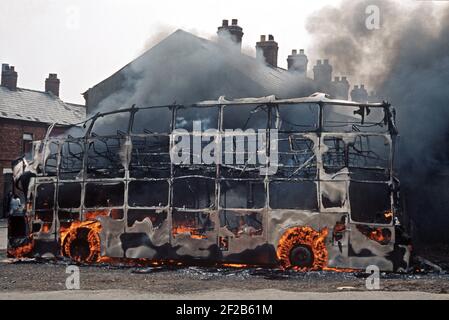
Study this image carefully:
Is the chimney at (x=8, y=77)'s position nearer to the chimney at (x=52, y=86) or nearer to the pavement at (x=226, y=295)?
the chimney at (x=52, y=86)

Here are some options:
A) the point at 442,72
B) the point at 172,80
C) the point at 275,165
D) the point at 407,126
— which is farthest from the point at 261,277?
the point at 172,80

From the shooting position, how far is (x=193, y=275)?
11609 mm

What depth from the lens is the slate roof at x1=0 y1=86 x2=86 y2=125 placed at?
3394cm

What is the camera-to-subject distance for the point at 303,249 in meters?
12.2

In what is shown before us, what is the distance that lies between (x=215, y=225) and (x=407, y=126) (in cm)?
838

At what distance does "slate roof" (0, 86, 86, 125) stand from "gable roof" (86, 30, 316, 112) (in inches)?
444

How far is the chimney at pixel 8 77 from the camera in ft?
117

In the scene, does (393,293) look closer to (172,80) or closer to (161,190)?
(161,190)

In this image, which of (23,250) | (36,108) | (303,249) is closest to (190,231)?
(303,249)

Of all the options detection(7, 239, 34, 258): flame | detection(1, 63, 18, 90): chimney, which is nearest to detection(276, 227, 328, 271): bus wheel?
detection(7, 239, 34, 258): flame

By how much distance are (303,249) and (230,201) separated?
2968 millimetres

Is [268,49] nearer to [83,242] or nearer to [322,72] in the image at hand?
[322,72]

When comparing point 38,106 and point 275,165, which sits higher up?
point 38,106
